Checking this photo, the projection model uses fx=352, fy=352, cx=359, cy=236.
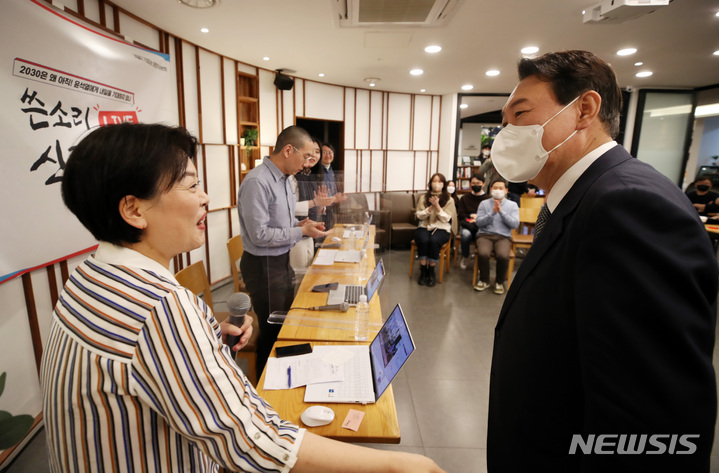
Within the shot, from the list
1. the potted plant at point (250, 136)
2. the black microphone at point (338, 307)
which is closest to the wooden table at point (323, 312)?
the black microphone at point (338, 307)

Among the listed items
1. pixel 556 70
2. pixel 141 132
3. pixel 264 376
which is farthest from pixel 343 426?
pixel 556 70

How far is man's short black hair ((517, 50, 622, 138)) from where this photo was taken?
0.95 metres

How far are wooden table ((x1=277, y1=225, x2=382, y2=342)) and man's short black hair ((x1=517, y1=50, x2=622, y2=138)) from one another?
1.22 metres

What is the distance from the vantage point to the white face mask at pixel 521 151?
103cm

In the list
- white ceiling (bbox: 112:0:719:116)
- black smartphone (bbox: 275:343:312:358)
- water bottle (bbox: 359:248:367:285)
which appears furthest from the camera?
white ceiling (bbox: 112:0:719:116)

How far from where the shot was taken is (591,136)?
0.95m

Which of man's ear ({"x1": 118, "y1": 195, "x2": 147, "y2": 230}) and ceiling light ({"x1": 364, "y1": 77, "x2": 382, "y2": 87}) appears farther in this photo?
ceiling light ({"x1": 364, "y1": 77, "x2": 382, "y2": 87})

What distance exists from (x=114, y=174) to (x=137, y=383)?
1.28 feet

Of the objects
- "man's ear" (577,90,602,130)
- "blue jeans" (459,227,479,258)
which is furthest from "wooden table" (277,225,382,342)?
"blue jeans" (459,227,479,258)

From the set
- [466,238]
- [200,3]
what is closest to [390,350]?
[200,3]

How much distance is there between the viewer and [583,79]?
0.95 m

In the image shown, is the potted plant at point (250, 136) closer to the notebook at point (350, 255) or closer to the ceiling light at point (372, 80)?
the ceiling light at point (372, 80)

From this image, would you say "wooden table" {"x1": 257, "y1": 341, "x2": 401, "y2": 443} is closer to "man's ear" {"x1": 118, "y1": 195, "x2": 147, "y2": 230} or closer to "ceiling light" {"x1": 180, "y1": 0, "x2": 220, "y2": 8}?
"man's ear" {"x1": 118, "y1": 195, "x2": 147, "y2": 230}

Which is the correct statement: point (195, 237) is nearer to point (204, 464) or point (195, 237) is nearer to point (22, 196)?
point (204, 464)
